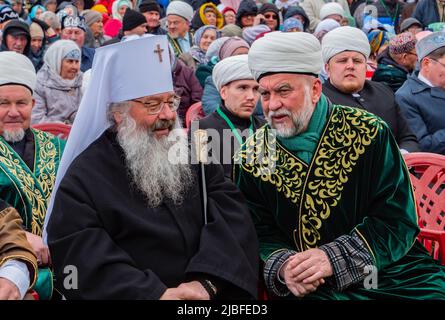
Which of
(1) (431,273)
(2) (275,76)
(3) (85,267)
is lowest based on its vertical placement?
(1) (431,273)

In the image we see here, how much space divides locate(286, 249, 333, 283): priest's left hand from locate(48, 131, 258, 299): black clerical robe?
20cm

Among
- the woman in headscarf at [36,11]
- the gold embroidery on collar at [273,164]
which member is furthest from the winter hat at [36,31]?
the gold embroidery on collar at [273,164]

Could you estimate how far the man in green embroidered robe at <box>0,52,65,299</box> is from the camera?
464cm

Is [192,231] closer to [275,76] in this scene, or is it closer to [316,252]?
[316,252]

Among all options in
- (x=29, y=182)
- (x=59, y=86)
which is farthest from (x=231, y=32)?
(x=29, y=182)

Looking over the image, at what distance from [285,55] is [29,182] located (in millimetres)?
1774

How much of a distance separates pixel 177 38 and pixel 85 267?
26.1ft

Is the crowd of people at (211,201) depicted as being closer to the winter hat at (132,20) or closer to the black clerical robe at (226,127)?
the black clerical robe at (226,127)

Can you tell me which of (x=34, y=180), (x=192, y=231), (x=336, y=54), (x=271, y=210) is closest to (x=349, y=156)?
(x=271, y=210)

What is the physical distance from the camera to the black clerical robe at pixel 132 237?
367 cm

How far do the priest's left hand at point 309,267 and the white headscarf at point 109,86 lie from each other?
1133mm

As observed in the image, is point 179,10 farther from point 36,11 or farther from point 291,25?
point 36,11

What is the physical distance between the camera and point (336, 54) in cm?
660

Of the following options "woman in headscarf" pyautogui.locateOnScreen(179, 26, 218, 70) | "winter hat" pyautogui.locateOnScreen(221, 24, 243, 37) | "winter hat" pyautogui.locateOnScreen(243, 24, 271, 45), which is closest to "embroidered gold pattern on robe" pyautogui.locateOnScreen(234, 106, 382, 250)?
"woman in headscarf" pyautogui.locateOnScreen(179, 26, 218, 70)
